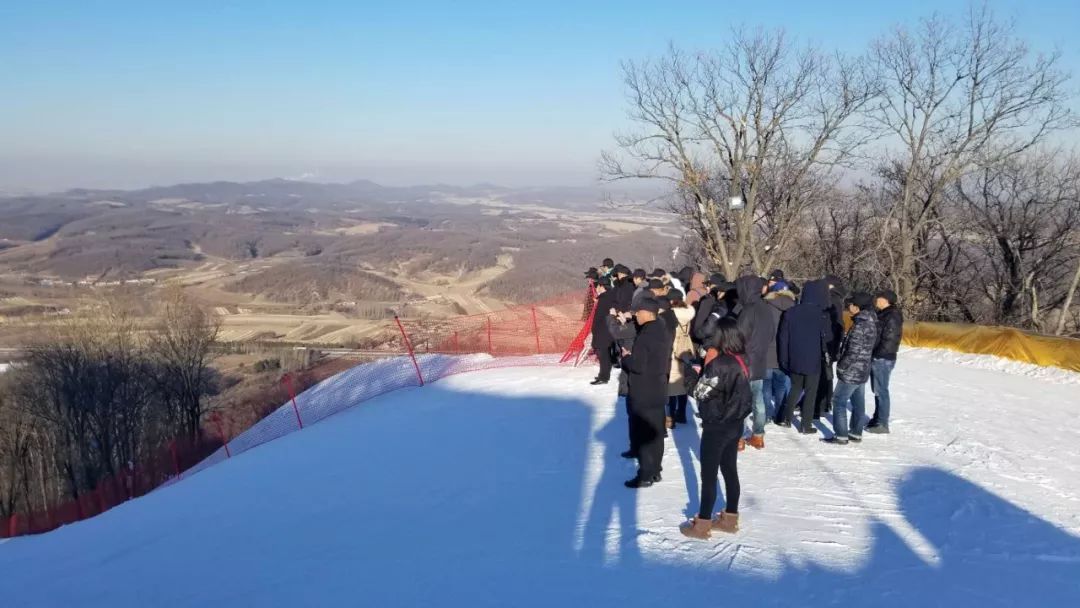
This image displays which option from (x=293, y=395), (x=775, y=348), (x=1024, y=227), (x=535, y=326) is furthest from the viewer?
(x=1024, y=227)

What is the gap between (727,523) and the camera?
6.21 meters

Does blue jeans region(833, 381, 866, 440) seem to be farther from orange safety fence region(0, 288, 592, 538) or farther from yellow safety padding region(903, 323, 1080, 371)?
yellow safety padding region(903, 323, 1080, 371)

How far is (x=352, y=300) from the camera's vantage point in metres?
75.1

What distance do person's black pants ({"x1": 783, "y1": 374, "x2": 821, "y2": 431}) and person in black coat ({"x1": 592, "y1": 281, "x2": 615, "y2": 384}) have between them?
8.84 feet

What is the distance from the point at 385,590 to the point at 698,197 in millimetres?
22646

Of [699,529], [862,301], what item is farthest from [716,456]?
[862,301]

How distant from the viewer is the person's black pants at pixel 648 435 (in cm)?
698

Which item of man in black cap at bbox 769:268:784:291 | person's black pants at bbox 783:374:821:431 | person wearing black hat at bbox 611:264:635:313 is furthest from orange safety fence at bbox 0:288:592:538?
person's black pants at bbox 783:374:821:431

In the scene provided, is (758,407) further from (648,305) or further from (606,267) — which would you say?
(606,267)

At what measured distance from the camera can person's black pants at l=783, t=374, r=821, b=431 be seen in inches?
351

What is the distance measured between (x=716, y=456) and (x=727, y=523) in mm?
776

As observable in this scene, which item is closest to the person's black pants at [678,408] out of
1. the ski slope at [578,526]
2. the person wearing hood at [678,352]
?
the person wearing hood at [678,352]

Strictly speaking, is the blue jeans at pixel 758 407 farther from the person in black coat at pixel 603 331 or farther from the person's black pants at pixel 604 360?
the person's black pants at pixel 604 360

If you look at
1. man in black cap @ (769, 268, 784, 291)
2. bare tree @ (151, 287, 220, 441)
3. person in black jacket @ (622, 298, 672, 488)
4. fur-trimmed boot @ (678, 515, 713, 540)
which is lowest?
bare tree @ (151, 287, 220, 441)
